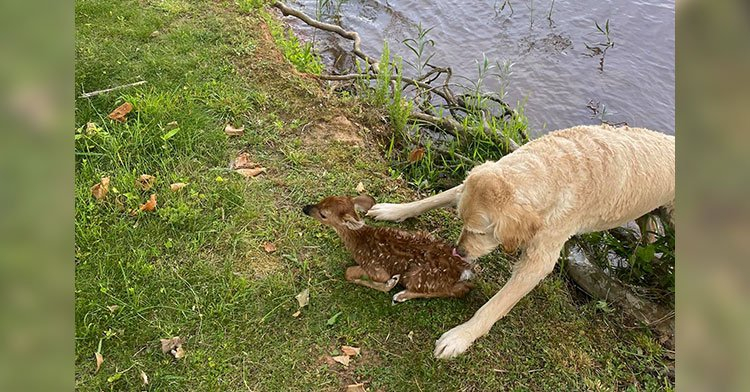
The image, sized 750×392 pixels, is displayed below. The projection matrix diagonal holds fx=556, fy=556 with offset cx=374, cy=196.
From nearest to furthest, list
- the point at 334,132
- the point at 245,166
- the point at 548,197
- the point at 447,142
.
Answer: the point at 548,197, the point at 245,166, the point at 334,132, the point at 447,142

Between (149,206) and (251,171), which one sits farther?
(251,171)

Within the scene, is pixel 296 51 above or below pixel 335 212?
below

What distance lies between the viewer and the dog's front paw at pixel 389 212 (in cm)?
443

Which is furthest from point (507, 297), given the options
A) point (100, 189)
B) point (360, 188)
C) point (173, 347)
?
point (100, 189)

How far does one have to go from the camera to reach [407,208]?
4406 mm

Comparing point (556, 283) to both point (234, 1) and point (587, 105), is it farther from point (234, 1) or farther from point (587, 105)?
point (234, 1)

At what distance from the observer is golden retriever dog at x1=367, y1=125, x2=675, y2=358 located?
342 centimetres

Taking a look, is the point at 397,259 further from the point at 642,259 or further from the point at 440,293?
the point at 642,259

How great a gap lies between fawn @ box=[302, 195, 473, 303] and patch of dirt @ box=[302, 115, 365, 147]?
124cm

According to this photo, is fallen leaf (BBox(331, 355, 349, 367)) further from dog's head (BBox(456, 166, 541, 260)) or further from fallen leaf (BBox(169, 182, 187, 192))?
fallen leaf (BBox(169, 182, 187, 192))

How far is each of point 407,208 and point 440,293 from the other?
2.97 ft

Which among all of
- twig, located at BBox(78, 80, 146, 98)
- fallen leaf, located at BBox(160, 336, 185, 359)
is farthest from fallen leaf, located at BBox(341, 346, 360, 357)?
twig, located at BBox(78, 80, 146, 98)
